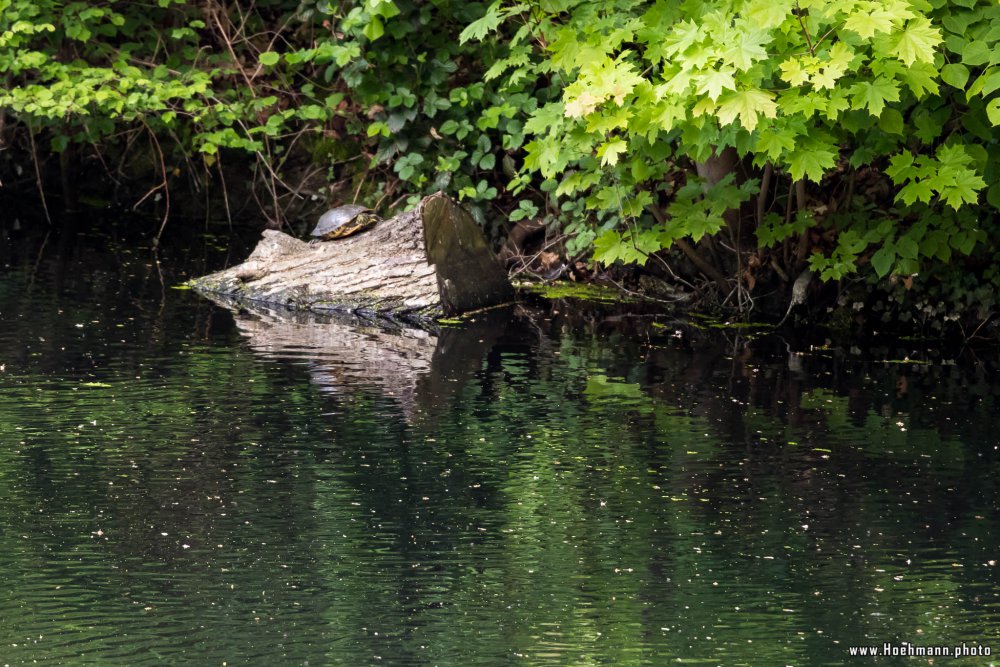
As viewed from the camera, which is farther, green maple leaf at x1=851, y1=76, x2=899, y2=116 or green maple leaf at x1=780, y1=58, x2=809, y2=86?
green maple leaf at x1=851, y1=76, x2=899, y2=116

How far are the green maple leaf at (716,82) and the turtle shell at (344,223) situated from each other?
3776 mm

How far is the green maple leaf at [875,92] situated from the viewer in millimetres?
5836

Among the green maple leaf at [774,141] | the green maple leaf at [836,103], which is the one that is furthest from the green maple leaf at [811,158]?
the green maple leaf at [836,103]

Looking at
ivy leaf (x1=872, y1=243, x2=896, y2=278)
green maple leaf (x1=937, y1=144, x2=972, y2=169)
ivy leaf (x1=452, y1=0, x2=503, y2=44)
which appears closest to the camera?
green maple leaf (x1=937, y1=144, x2=972, y2=169)

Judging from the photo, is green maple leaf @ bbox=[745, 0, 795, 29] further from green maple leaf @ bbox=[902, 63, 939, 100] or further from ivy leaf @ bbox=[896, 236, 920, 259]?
ivy leaf @ bbox=[896, 236, 920, 259]

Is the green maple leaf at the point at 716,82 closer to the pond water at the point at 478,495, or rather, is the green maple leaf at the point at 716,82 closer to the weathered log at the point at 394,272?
the pond water at the point at 478,495

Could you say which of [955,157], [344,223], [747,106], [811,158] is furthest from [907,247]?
[344,223]

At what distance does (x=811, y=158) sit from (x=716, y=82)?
108 centimetres

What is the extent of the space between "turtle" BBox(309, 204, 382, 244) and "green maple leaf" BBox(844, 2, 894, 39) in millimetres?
4166

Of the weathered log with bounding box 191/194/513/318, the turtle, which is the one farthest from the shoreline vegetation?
the turtle

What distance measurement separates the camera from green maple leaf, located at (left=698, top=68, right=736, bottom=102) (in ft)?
17.5

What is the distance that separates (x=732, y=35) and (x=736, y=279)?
3136 mm

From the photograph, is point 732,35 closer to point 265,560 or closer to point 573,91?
point 573,91

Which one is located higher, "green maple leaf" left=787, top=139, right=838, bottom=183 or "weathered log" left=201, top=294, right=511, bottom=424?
"green maple leaf" left=787, top=139, right=838, bottom=183
